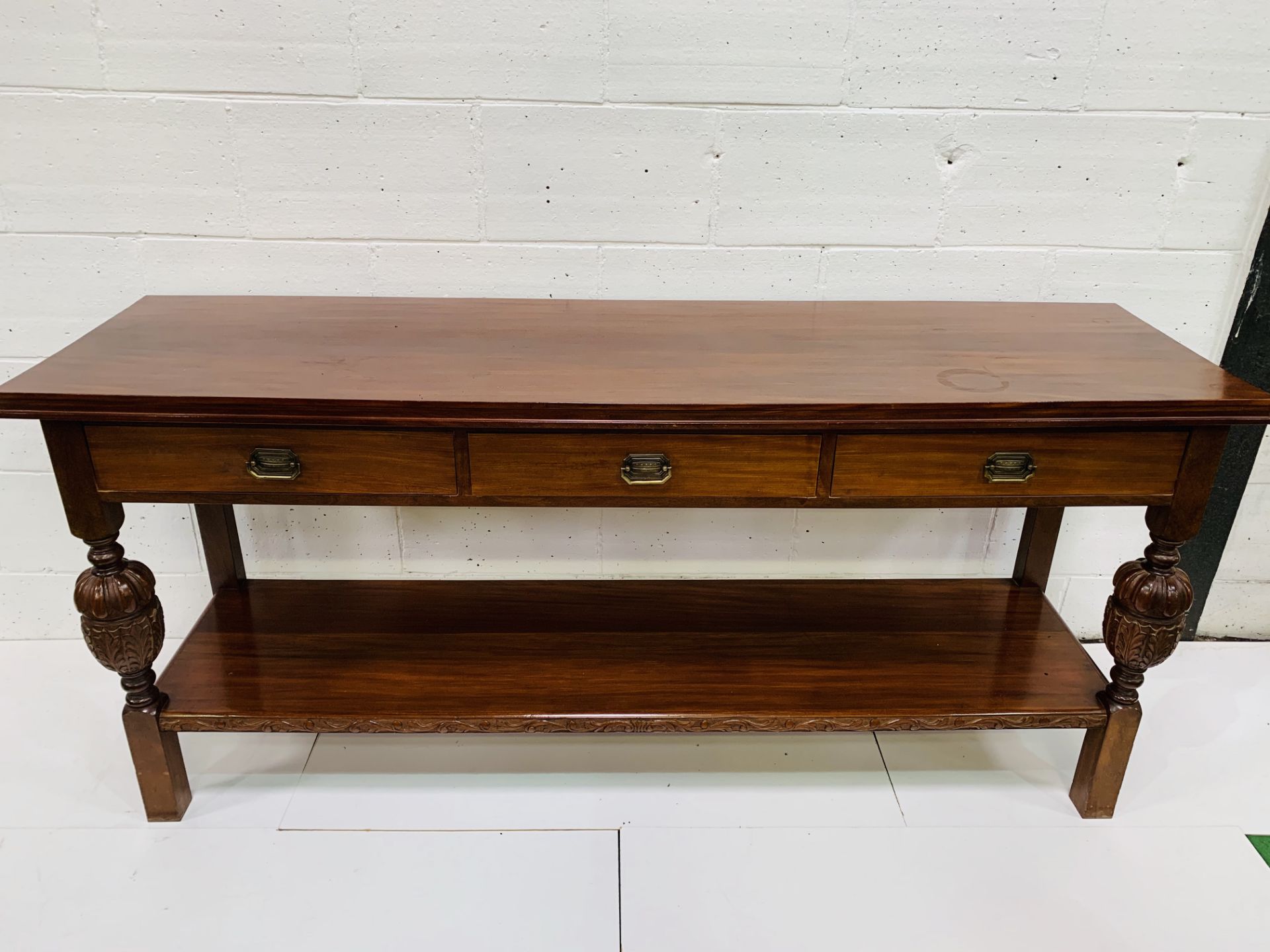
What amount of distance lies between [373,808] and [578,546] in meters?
0.75

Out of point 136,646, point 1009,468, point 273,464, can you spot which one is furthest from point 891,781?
point 136,646

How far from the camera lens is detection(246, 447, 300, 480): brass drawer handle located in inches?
59.0

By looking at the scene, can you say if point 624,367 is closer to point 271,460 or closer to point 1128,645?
point 271,460

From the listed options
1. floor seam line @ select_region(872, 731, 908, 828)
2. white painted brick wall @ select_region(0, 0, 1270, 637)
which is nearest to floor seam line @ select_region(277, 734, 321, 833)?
white painted brick wall @ select_region(0, 0, 1270, 637)

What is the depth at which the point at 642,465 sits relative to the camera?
152 centimetres

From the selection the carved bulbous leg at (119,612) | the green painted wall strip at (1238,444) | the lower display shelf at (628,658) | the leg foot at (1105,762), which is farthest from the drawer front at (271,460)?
the green painted wall strip at (1238,444)

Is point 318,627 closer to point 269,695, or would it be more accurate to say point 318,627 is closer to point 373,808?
point 269,695

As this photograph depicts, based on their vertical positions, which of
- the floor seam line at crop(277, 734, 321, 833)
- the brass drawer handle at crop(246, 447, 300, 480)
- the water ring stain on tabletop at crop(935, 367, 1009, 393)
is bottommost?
the floor seam line at crop(277, 734, 321, 833)

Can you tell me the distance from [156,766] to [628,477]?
1098mm

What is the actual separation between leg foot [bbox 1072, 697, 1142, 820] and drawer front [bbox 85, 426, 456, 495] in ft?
4.40

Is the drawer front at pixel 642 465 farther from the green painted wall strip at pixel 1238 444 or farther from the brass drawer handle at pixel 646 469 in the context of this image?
the green painted wall strip at pixel 1238 444

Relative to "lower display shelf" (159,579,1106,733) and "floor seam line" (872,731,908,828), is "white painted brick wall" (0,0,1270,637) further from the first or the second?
"floor seam line" (872,731,908,828)

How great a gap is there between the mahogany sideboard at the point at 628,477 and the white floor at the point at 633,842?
0.51 ft

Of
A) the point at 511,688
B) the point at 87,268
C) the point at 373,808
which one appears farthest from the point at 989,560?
the point at 87,268
